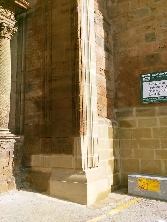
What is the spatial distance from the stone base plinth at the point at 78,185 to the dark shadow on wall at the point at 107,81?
0.81 meters

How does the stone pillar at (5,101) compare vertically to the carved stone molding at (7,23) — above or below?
below

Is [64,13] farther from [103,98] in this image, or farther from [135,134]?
[135,134]

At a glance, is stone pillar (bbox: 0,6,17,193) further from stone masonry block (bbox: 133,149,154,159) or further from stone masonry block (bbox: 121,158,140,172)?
stone masonry block (bbox: 133,149,154,159)

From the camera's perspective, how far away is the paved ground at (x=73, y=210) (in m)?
3.14

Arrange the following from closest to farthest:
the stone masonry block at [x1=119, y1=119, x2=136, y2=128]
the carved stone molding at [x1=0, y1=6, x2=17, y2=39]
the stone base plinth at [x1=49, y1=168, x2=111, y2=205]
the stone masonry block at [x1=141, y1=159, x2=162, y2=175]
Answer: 1. the stone base plinth at [x1=49, y1=168, x2=111, y2=205]
2. the carved stone molding at [x1=0, y1=6, x2=17, y2=39]
3. the stone masonry block at [x1=141, y1=159, x2=162, y2=175]
4. the stone masonry block at [x1=119, y1=119, x2=136, y2=128]

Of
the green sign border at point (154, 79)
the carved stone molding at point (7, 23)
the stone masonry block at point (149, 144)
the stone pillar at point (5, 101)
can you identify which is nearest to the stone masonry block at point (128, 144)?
the stone masonry block at point (149, 144)

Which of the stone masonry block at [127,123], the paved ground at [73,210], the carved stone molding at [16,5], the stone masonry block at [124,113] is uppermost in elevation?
the carved stone molding at [16,5]

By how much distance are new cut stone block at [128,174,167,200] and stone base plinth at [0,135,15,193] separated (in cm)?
229

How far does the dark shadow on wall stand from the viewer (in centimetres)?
489

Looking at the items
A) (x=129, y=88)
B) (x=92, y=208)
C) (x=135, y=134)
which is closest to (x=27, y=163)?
(x=92, y=208)

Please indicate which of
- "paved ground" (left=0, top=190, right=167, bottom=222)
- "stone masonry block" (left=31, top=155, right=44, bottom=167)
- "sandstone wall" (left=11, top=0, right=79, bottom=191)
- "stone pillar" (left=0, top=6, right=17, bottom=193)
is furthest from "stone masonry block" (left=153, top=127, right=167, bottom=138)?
"stone pillar" (left=0, top=6, right=17, bottom=193)

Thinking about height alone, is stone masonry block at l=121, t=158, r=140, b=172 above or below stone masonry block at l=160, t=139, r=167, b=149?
below

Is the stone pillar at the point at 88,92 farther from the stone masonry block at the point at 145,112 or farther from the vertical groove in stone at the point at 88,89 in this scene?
the stone masonry block at the point at 145,112

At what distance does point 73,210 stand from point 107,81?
2.85m
